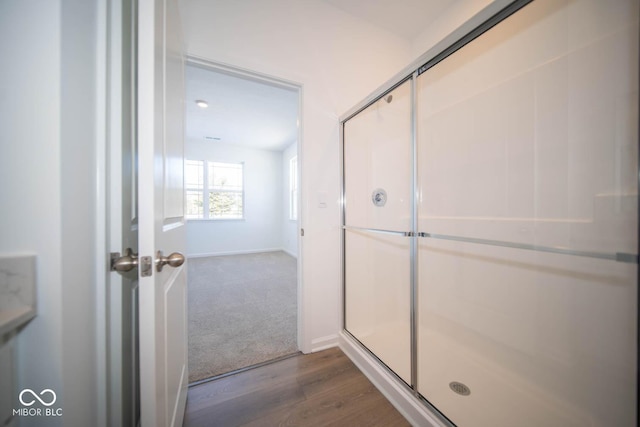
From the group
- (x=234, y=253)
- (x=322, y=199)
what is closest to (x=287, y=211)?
(x=234, y=253)

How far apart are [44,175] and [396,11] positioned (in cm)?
247

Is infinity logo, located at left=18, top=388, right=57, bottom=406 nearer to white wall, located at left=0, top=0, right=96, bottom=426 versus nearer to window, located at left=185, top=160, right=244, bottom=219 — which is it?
white wall, located at left=0, top=0, right=96, bottom=426

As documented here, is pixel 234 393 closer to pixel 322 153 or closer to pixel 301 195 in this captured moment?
pixel 301 195

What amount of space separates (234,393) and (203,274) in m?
2.81

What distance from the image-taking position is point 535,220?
134 centimetres

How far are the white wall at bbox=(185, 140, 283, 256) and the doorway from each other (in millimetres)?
22

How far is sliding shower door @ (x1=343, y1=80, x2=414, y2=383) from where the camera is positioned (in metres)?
1.75

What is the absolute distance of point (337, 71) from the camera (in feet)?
5.94

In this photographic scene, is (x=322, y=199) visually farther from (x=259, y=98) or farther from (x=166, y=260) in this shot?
(x=259, y=98)

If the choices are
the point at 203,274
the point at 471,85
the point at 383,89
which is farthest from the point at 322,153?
the point at 203,274

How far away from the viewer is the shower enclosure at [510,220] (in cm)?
101

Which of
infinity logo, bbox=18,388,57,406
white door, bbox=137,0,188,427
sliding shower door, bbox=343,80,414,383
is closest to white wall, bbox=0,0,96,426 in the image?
infinity logo, bbox=18,388,57,406

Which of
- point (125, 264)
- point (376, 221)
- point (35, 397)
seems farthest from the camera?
point (376, 221)

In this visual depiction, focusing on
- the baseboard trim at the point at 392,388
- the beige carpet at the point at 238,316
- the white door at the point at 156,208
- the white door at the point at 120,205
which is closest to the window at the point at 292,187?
the beige carpet at the point at 238,316
